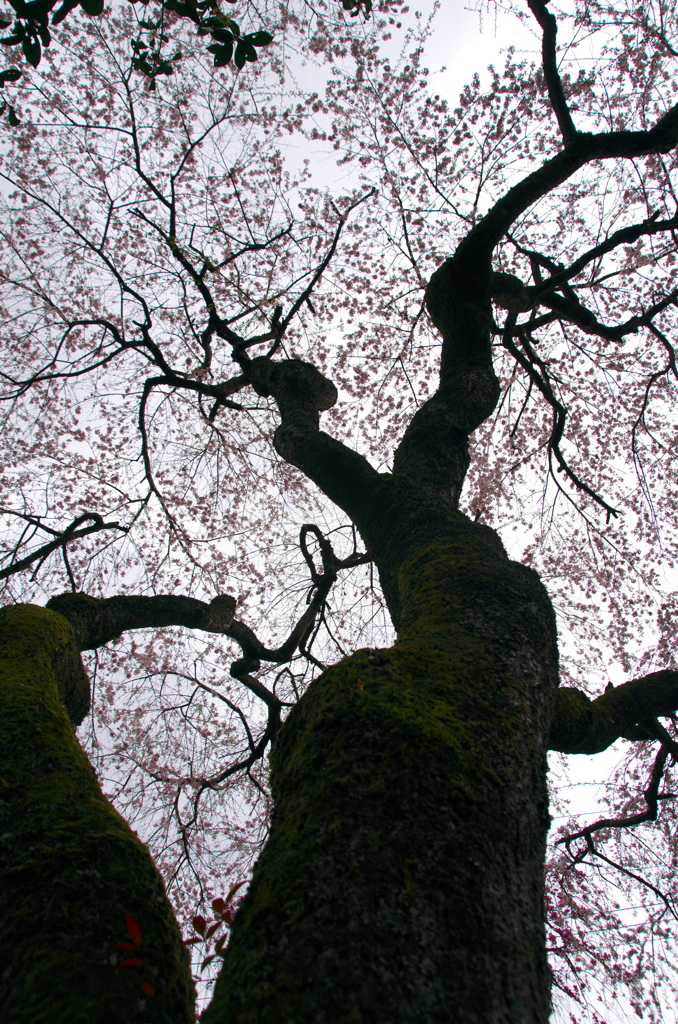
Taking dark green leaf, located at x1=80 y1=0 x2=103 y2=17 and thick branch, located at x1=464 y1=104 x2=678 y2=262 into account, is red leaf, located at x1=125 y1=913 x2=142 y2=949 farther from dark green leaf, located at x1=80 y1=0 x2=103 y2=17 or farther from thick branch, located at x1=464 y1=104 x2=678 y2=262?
thick branch, located at x1=464 y1=104 x2=678 y2=262

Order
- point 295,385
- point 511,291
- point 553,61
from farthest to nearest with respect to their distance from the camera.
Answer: point 511,291 → point 295,385 → point 553,61

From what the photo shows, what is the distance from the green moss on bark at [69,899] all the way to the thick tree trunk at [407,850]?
0.24 m

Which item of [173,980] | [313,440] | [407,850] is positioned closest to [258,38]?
[313,440]

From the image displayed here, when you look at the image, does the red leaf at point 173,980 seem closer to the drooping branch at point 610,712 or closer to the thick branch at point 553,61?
the drooping branch at point 610,712

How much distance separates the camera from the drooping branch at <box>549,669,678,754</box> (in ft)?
9.73

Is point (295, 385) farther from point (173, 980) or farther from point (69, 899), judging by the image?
point (173, 980)

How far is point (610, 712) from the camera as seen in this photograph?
367cm

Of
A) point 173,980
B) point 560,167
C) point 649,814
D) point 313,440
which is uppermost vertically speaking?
point 560,167

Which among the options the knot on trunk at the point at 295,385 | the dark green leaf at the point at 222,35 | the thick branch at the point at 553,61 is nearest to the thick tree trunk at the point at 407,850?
the dark green leaf at the point at 222,35

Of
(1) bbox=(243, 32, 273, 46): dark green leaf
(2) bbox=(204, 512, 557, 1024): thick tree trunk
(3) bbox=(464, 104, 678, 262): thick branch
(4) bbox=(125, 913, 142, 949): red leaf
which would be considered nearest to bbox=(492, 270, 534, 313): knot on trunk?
(3) bbox=(464, 104, 678, 262): thick branch

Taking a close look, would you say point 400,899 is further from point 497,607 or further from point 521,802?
point 497,607

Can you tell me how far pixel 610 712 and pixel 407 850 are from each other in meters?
3.14

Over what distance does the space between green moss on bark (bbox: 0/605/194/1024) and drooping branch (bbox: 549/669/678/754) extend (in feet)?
7.37

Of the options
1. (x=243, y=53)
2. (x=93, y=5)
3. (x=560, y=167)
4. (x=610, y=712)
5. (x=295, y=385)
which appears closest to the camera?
(x=93, y=5)
